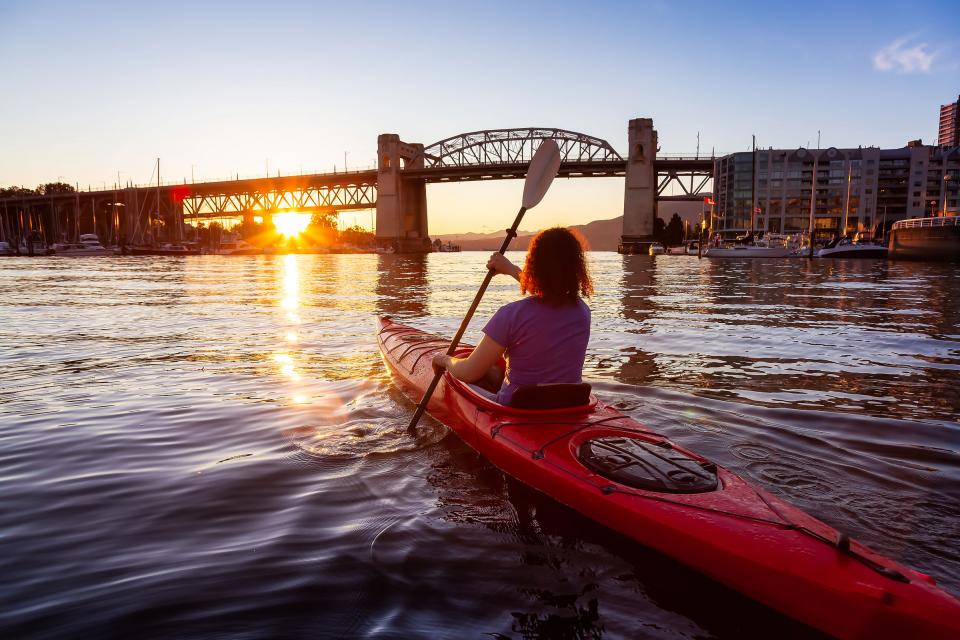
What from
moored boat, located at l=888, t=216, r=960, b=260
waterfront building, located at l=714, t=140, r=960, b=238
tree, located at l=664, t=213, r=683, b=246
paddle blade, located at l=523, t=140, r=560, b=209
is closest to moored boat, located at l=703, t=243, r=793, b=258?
moored boat, located at l=888, t=216, r=960, b=260

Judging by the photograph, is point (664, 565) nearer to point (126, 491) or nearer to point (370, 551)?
point (370, 551)

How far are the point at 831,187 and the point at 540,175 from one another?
11794 cm

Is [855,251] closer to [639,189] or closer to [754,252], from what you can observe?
[754,252]

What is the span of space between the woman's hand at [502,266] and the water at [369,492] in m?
1.41

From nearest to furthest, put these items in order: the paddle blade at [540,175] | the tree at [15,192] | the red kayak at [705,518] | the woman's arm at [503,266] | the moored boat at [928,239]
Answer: the red kayak at [705,518]
the woman's arm at [503,266]
the paddle blade at [540,175]
the moored boat at [928,239]
the tree at [15,192]

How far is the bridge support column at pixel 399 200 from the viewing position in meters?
87.3

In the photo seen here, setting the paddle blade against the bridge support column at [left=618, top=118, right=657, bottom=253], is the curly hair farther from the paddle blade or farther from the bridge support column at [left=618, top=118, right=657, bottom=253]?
the bridge support column at [left=618, top=118, right=657, bottom=253]

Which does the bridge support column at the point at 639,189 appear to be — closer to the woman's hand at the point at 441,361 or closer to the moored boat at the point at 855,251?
the moored boat at the point at 855,251

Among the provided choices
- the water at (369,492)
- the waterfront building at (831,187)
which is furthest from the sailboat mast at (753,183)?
the water at (369,492)

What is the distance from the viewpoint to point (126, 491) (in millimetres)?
3697

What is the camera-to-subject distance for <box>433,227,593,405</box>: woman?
3.43m

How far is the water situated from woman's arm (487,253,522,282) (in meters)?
1.41

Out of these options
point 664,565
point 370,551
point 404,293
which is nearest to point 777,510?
point 664,565

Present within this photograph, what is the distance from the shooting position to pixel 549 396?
3705 millimetres
